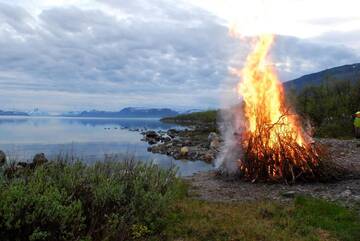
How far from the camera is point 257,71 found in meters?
16.7

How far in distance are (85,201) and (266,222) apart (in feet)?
14.1

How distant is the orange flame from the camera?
15.2 m

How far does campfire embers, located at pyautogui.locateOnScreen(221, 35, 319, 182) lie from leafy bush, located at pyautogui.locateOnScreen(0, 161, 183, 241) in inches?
217

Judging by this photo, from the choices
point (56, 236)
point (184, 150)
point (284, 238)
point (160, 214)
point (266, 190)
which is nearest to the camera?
point (56, 236)

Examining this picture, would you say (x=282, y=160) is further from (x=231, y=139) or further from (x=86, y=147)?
(x=86, y=147)

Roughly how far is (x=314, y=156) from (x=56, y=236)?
36.1 ft

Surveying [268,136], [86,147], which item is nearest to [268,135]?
[268,136]

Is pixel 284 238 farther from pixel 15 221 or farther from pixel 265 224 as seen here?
pixel 15 221

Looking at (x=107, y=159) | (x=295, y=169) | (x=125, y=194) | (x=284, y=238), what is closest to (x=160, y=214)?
(x=125, y=194)

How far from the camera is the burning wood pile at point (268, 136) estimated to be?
15.2m

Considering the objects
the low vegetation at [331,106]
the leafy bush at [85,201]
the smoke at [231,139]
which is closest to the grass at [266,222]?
the leafy bush at [85,201]

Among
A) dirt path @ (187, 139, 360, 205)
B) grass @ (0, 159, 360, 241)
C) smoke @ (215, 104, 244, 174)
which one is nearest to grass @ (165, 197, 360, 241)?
grass @ (0, 159, 360, 241)

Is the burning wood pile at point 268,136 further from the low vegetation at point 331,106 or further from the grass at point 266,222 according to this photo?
the low vegetation at point 331,106

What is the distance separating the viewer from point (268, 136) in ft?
51.5
